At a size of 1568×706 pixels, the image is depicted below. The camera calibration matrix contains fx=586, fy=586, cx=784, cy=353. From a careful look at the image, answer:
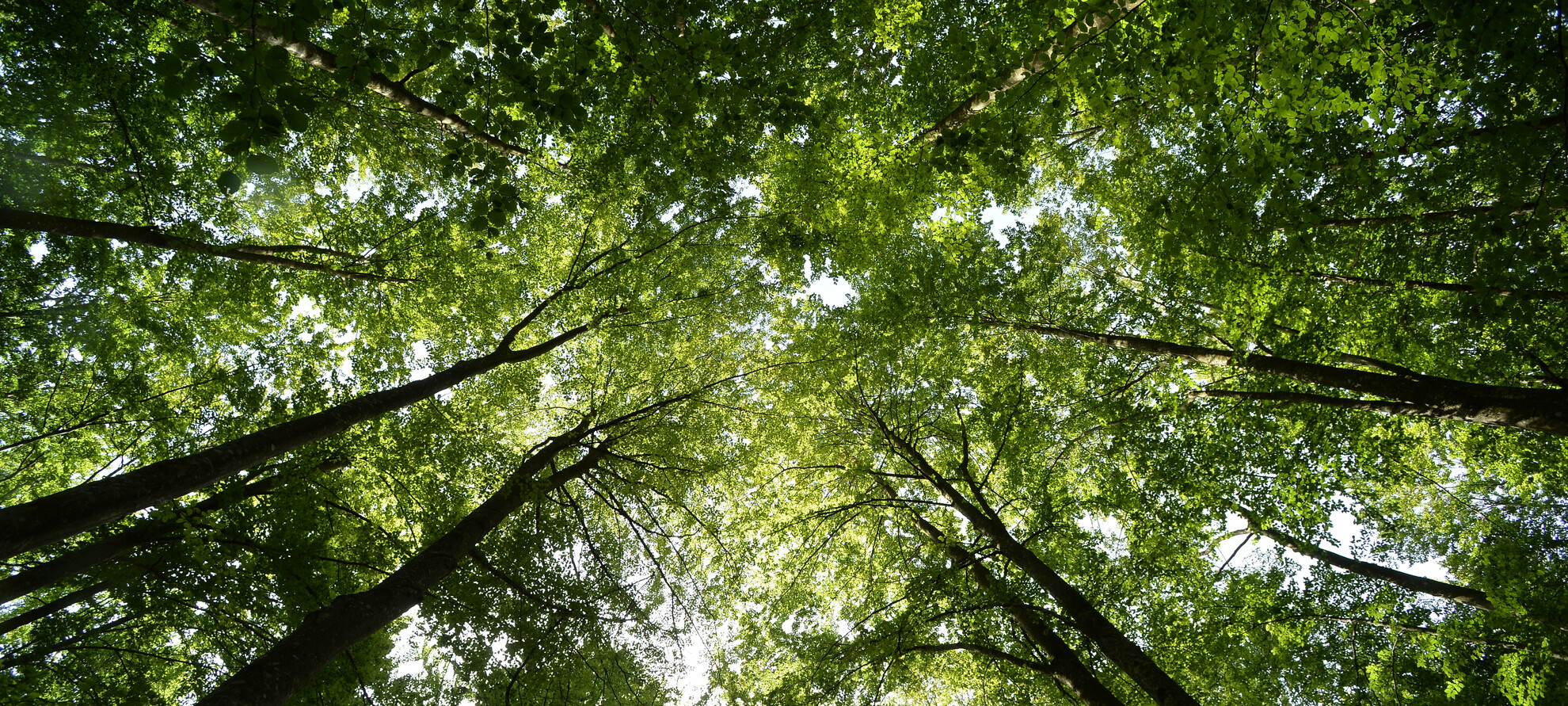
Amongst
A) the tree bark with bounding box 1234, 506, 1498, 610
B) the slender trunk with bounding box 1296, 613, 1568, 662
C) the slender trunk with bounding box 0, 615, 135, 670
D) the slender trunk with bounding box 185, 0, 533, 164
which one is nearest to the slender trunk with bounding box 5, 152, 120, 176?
the slender trunk with bounding box 185, 0, 533, 164

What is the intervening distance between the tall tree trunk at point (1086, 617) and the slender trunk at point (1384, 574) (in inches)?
151

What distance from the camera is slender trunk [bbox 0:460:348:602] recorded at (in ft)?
21.0

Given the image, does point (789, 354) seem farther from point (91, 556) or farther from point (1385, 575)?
point (1385, 575)

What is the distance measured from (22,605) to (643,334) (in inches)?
426

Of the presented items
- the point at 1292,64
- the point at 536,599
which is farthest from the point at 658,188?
the point at 1292,64

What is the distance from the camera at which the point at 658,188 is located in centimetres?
834

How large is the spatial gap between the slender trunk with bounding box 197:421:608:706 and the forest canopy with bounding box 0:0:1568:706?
0.06 metres

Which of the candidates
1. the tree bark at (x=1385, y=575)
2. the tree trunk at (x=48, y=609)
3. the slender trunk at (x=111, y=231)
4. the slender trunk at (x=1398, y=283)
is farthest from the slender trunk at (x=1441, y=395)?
the tree trunk at (x=48, y=609)

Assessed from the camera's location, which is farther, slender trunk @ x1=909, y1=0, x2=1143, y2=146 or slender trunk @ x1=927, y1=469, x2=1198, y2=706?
slender trunk @ x1=927, y1=469, x2=1198, y2=706

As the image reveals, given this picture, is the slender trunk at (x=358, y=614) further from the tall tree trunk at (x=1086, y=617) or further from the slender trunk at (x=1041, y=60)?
the slender trunk at (x=1041, y=60)

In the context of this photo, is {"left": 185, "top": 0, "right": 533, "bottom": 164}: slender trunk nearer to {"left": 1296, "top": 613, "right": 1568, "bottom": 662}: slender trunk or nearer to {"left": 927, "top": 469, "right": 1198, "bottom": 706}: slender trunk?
{"left": 927, "top": 469, "right": 1198, "bottom": 706}: slender trunk

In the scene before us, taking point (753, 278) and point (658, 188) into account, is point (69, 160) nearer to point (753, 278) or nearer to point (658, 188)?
point (658, 188)

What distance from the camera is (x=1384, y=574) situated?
10.8m

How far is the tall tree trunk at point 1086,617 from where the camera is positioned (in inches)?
248
